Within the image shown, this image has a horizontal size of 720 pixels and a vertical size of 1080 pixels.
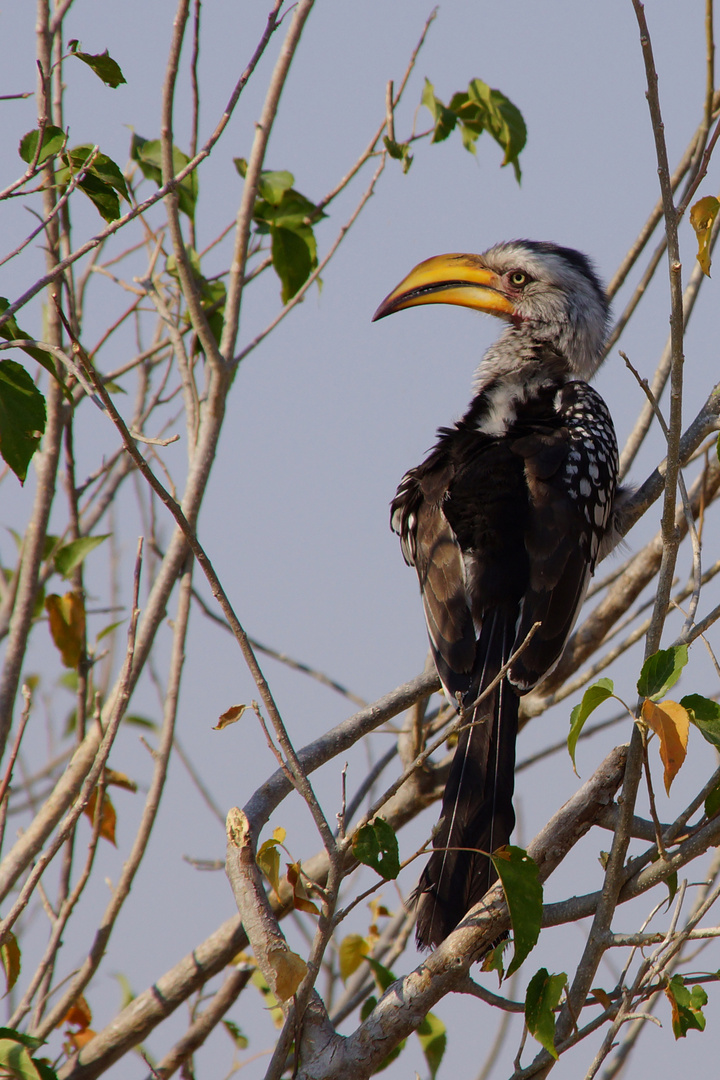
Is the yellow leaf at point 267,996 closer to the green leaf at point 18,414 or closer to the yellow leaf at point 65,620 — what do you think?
the yellow leaf at point 65,620

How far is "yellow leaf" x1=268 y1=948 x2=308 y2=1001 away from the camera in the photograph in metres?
1.87

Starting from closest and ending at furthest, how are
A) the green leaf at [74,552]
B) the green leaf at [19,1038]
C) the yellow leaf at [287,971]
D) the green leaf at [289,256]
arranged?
the yellow leaf at [287,971], the green leaf at [19,1038], the green leaf at [74,552], the green leaf at [289,256]

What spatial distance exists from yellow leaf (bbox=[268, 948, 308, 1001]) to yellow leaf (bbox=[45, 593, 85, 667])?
1.42m

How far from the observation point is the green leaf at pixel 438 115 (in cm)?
321

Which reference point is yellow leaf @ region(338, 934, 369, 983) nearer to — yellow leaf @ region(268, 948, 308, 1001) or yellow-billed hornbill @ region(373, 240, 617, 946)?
yellow-billed hornbill @ region(373, 240, 617, 946)

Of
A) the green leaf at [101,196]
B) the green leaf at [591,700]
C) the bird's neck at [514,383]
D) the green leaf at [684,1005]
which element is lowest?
the green leaf at [684,1005]

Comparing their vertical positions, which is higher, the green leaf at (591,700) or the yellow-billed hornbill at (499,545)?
the yellow-billed hornbill at (499,545)

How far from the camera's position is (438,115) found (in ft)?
10.6

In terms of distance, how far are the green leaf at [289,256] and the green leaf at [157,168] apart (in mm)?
247

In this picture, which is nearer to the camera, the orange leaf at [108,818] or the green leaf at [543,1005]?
the green leaf at [543,1005]

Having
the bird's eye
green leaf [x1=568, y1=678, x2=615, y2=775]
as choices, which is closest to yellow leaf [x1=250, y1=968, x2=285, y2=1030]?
green leaf [x1=568, y1=678, x2=615, y2=775]

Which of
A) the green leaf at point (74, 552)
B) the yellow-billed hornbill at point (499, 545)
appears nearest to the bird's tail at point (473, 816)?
the yellow-billed hornbill at point (499, 545)

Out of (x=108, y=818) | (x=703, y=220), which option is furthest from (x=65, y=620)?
(x=703, y=220)

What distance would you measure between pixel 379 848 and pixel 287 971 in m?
0.31
